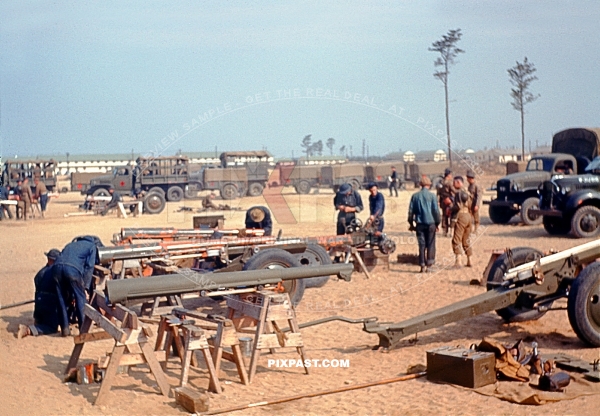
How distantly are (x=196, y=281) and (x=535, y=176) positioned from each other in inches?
602

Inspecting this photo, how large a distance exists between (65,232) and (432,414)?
18330 millimetres

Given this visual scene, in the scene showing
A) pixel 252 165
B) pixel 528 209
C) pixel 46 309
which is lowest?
pixel 46 309

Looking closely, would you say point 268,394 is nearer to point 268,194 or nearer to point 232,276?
point 232,276

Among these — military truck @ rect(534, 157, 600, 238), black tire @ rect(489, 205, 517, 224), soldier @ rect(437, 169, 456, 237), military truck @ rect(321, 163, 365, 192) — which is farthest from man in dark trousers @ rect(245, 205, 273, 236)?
military truck @ rect(321, 163, 365, 192)

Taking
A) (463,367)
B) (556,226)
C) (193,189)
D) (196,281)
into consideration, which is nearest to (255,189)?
(193,189)

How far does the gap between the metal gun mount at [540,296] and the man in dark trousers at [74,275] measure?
141 inches

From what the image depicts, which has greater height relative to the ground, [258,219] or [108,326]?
[258,219]

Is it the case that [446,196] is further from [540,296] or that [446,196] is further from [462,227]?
[540,296]

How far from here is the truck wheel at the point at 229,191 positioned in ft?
117

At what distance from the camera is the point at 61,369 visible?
7527mm

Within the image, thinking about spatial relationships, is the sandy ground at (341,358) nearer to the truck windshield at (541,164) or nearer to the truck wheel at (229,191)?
the truck windshield at (541,164)

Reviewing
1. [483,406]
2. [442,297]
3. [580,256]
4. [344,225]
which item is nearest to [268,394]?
[483,406]

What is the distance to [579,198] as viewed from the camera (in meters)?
17.1

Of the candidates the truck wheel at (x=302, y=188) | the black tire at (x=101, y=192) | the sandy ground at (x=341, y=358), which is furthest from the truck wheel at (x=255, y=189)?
the sandy ground at (x=341, y=358)
